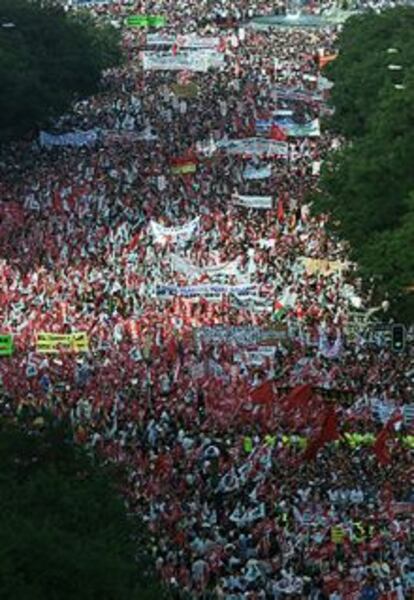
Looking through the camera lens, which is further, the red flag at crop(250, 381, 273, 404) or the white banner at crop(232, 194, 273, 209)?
the white banner at crop(232, 194, 273, 209)

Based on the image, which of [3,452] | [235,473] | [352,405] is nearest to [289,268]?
[352,405]

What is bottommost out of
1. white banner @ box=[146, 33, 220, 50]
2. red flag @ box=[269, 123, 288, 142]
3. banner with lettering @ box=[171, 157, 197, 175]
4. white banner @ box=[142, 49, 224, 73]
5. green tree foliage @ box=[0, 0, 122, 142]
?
white banner @ box=[146, 33, 220, 50]

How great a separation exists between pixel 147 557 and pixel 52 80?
189 feet

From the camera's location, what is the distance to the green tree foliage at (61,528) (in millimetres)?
26344

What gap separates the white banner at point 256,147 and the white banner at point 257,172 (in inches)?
88.8

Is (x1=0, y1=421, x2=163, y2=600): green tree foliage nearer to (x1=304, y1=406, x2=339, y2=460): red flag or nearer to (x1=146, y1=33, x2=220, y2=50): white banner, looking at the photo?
(x1=304, y1=406, x2=339, y2=460): red flag

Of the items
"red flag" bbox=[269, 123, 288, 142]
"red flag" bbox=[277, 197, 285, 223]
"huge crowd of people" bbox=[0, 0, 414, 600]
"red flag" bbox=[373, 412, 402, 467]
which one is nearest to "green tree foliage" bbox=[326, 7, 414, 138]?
"huge crowd of people" bbox=[0, 0, 414, 600]

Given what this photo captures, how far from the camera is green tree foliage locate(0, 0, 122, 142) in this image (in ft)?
272

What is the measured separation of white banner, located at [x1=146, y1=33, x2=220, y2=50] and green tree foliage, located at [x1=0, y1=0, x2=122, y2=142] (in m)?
5.00

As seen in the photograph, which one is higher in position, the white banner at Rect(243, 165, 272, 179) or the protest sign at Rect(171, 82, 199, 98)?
the white banner at Rect(243, 165, 272, 179)

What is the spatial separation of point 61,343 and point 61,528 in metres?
17.4

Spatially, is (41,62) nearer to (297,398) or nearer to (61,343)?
(61,343)

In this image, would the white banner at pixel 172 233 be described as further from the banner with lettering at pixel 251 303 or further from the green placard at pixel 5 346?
the green placard at pixel 5 346

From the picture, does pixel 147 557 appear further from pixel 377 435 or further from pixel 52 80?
pixel 52 80
